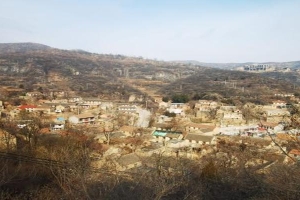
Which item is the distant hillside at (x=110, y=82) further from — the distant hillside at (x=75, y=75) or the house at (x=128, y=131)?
the house at (x=128, y=131)

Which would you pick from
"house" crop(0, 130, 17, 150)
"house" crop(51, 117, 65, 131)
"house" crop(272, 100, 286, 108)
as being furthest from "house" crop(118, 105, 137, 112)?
"house" crop(0, 130, 17, 150)

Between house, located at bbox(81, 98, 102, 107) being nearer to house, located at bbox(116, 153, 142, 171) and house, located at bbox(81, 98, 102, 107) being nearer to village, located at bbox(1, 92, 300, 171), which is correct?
village, located at bbox(1, 92, 300, 171)

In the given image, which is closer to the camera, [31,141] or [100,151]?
[31,141]

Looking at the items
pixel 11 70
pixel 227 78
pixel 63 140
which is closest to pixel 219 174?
pixel 63 140

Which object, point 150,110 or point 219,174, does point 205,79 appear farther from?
point 219,174

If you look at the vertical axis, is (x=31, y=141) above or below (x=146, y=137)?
above

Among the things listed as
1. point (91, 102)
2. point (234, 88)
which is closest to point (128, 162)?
point (91, 102)

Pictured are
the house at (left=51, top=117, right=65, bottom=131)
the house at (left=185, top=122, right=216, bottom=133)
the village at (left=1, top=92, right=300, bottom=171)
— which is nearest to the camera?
the village at (left=1, top=92, right=300, bottom=171)

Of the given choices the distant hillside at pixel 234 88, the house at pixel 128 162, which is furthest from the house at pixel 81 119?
the distant hillside at pixel 234 88
